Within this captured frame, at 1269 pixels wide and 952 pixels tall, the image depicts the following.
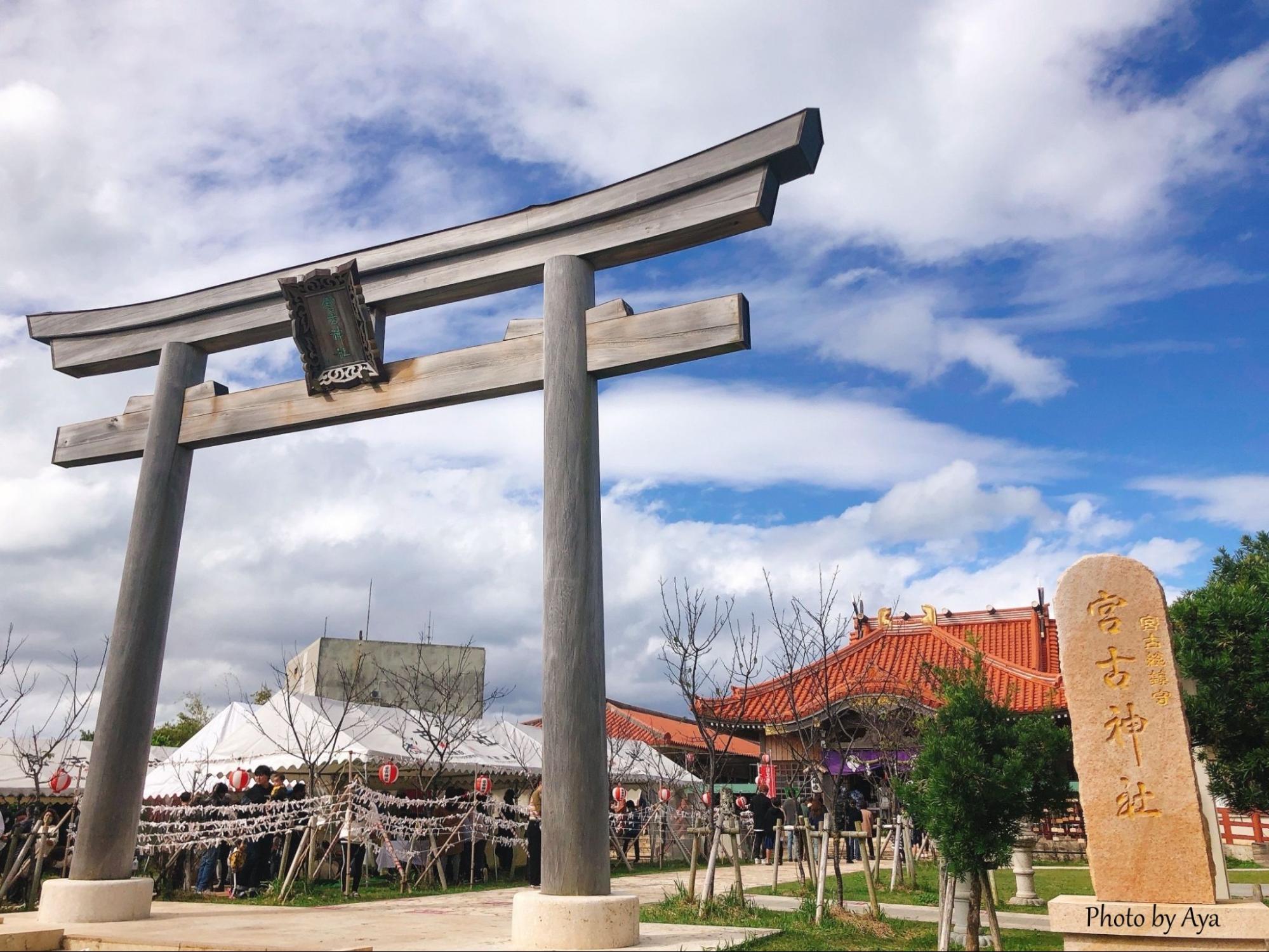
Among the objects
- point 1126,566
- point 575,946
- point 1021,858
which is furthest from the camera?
point 1021,858

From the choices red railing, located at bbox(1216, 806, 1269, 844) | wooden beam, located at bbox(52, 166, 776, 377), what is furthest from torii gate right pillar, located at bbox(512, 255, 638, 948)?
red railing, located at bbox(1216, 806, 1269, 844)

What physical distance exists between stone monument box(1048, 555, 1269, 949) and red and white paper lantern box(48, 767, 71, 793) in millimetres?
12551

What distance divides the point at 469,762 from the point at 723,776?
13119mm

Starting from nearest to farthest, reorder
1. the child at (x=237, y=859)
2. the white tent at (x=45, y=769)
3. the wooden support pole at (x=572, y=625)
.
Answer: the wooden support pole at (x=572, y=625), the child at (x=237, y=859), the white tent at (x=45, y=769)

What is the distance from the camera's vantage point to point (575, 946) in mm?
5395

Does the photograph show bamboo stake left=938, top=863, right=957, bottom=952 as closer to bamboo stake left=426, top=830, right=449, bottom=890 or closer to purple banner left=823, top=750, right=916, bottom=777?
purple banner left=823, top=750, right=916, bottom=777

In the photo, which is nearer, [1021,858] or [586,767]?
[586,767]

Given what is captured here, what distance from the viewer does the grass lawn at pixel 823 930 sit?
21.3ft

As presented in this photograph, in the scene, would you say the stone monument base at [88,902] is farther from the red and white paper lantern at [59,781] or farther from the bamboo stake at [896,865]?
the bamboo stake at [896,865]

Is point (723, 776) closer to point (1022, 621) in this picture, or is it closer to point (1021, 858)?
point (1022, 621)

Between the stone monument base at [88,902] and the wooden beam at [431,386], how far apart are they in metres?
3.65

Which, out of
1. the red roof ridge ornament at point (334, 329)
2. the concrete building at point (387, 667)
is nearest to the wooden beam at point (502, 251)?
the red roof ridge ornament at point (334, 329)

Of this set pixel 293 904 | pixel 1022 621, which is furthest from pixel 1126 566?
pixel 1022 621

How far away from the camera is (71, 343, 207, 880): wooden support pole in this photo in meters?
7.31
